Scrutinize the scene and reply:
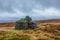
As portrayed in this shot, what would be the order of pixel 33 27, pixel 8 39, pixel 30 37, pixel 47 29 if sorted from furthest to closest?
pixel 33 27, pixel 47 29, pixel 30 37, pixel 8 39

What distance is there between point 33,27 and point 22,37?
1114cm

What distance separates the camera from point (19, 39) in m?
19.8

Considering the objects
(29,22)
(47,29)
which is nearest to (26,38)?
(47,29)

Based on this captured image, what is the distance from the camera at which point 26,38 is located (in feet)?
66.4

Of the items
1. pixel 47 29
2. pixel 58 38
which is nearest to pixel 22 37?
pixel 58 38

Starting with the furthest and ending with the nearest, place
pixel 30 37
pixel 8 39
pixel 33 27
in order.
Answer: pixel 33 27, pixel 30 37, pixel 8 39

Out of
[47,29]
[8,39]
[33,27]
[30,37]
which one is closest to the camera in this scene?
[8,39]

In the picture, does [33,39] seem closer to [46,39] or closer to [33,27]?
[46,39]

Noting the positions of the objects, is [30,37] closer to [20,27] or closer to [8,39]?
[8,39]

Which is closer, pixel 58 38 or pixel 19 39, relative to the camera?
pixel 19 39

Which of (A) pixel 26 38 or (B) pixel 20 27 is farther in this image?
(B) pixel 20 27

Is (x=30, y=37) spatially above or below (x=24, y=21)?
below

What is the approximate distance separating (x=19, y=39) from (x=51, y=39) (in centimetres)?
416

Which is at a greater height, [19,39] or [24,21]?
[24,21]
